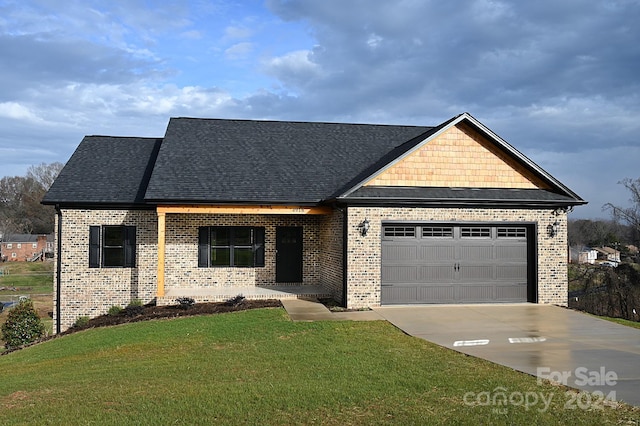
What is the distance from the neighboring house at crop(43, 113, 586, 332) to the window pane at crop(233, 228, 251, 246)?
0.05 metres

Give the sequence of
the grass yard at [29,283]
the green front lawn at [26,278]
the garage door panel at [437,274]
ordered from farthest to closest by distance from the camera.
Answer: the green front lawn at [26,278], the grass yard at [29,283], the garage door panel at [437,274]

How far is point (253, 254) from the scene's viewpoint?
60.6 feet

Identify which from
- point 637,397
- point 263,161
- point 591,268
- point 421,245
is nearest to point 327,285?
point 421,245

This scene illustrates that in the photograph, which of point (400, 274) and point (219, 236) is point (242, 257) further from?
point (400, 274)

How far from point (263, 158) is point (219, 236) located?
312 centimetres

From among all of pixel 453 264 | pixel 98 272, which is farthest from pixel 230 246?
pixel 453 264

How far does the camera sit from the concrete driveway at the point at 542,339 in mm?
8250

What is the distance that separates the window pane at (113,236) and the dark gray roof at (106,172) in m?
0.89

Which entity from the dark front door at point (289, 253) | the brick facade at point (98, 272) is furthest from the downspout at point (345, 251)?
the brick facade at point (98, 272)

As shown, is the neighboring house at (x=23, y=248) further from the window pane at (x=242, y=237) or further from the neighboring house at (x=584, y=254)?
the neighboring house at (x=584, y=254)

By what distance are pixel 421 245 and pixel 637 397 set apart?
28.7ft

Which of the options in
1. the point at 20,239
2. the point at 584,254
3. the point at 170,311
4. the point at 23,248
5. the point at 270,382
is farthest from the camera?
the point at 20,239

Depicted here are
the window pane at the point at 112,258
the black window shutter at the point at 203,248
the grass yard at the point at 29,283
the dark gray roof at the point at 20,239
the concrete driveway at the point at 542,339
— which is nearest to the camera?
the concrete driveway at the point at 542,339

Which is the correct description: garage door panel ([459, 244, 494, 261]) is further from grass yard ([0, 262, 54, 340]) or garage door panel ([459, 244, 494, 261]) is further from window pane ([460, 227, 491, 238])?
grass yard ([0, 262, 54, 340])
